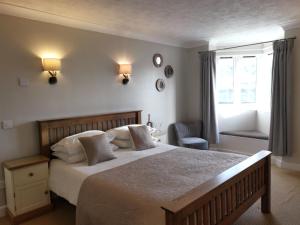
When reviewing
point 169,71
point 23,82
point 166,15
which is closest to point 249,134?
point 169,71

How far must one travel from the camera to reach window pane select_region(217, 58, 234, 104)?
5766mm

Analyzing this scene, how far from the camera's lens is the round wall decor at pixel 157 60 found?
482 centimetres

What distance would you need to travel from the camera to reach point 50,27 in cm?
329

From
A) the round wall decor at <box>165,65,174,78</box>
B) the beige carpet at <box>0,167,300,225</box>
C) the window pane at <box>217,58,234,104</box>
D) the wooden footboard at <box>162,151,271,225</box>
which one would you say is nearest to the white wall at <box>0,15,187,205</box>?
the round wall decor at <box>165,65,174,78</box>

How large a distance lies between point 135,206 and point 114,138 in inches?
70.6

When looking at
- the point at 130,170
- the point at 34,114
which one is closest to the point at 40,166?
the point at 34,114

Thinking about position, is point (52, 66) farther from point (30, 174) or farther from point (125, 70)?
point (30, 174)

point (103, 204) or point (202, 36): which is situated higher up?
point (202, 36)

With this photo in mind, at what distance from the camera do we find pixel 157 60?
4.89 m

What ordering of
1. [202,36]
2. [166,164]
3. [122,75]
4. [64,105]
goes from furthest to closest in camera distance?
[202,36] → [122,75] → [64,105] → [166,164]

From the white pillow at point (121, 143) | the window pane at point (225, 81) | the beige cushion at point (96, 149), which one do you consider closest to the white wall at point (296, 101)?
the window pane at point (225, 81)

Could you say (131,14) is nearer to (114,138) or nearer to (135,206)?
(114,138)

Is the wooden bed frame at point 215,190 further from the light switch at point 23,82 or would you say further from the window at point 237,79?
the window at point 237,79

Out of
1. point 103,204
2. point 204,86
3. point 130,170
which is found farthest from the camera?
point 204,86
